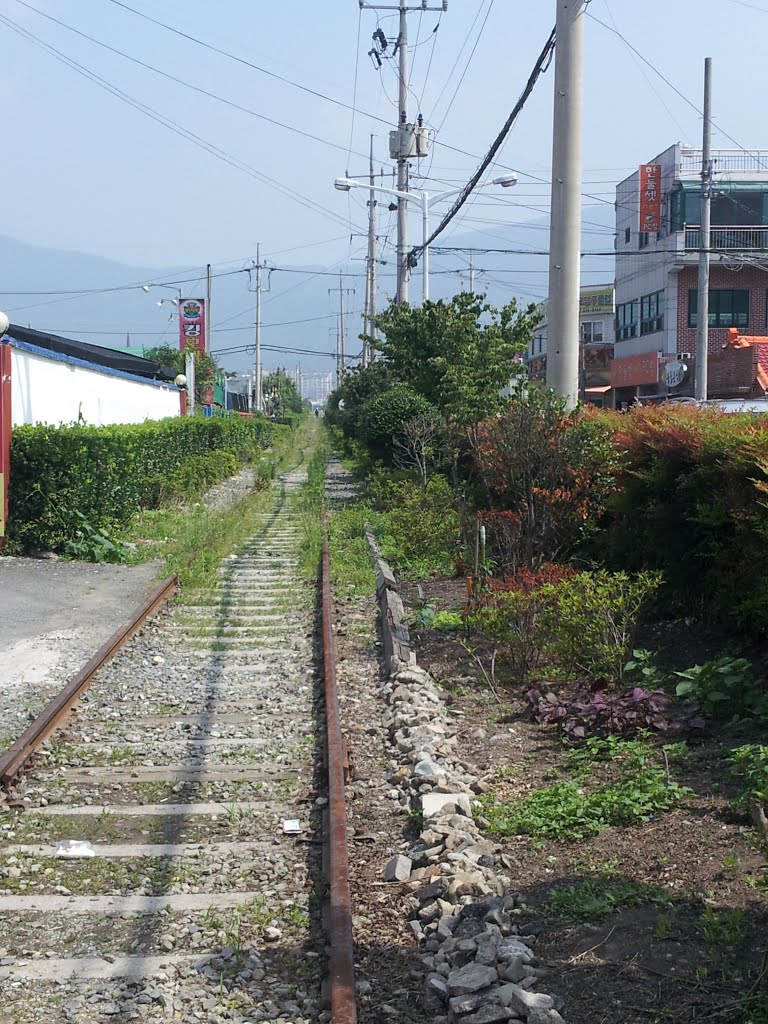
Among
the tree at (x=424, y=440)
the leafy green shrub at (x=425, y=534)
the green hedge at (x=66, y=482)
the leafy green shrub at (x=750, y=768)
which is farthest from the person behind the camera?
the tree at (x=424, y=440)

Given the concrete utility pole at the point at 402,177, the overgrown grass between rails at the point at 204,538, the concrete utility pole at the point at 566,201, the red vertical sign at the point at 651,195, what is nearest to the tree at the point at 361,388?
the concrete utility pole at the point at 402,177

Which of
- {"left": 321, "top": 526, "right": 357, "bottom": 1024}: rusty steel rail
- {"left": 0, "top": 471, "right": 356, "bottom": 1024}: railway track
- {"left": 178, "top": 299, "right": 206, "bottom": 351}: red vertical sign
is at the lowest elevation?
{"left": 0, "top": 471, "right": 356, "bottom": 1024}: railway track

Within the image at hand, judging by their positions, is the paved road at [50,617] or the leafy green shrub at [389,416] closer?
the paved road at [50,617]

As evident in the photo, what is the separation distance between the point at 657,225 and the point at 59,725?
4712 cm

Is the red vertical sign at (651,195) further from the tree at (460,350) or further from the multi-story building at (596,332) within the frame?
the tree at (460,350)

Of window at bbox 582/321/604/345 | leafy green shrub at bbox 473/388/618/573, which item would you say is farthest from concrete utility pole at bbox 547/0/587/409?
window at bbox 582/321/604/345

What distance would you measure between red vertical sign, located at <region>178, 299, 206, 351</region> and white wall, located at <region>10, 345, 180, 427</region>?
65.8 ft

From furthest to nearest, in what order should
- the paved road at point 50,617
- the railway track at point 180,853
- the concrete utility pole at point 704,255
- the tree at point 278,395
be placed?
the tree at point 278,395, the concrete utility pole at point 704,255, the paved road at point 50,617, the railway track at point 180,853

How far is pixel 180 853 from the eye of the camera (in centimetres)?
581

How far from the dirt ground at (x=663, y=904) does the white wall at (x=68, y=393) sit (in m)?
13.7

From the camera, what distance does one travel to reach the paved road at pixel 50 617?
9281 mm

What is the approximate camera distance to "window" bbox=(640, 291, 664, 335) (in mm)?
51722

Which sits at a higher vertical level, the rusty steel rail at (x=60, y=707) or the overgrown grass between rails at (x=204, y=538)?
the overgrown grass between rails at (x=204, y=538)

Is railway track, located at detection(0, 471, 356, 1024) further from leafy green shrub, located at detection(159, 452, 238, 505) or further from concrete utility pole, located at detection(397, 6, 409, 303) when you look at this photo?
concrete utility pole, located at detection(397, 6, 409, 303)
